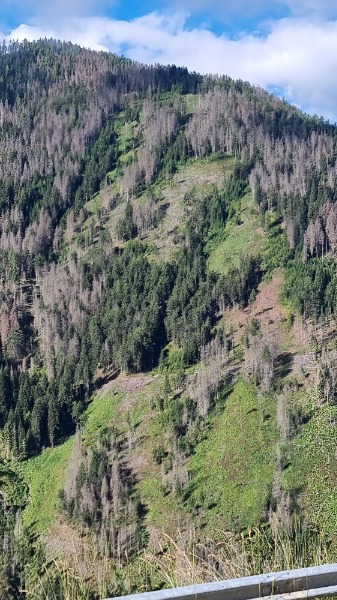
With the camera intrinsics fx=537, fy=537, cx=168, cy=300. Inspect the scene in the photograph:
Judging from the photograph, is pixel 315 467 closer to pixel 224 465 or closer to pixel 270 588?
pixel 224 465

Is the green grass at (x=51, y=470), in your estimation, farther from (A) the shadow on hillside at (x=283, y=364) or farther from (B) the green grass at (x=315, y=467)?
(B) the green grass at (x=315, y=467)

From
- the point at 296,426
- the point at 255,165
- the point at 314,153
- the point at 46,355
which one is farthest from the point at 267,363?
the point at 314,153

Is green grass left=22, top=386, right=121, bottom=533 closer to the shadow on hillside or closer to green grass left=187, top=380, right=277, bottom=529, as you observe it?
green grass left=187, top=380, right=277, bottom=529

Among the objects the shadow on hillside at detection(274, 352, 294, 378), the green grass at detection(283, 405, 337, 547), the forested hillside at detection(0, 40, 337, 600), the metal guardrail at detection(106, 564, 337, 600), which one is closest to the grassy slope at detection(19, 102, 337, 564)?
the green grass at detection(283, 405, 337, 547)

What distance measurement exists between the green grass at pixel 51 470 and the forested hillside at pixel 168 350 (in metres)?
0.28

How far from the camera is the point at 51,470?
76.2 meters

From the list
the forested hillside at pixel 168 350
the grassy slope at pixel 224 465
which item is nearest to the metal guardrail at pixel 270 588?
the forested hillside at pixel 168 350

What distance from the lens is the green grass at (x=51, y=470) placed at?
68.3 metres

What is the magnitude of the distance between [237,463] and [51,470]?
91.5 ft

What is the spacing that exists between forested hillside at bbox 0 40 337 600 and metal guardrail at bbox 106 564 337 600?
5.87ft

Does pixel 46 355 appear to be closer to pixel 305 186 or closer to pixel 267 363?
pixel 267 363

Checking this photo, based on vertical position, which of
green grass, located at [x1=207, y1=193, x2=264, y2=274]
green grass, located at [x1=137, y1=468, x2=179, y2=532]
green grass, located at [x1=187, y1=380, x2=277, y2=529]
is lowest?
green grass, located at [x1=137, y1=468, x2=179, y2=532]

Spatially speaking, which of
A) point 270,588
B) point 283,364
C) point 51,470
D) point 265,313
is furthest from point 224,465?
point 270,588

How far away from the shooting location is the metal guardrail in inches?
278
